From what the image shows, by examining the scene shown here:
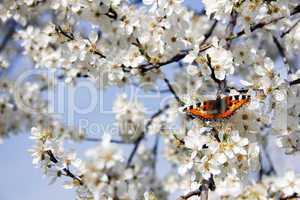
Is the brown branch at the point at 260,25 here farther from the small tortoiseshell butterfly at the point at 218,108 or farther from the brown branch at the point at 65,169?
the brown branch at the point at 65,169

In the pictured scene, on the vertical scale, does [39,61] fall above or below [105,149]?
above

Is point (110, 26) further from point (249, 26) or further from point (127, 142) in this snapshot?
point (127, 142)

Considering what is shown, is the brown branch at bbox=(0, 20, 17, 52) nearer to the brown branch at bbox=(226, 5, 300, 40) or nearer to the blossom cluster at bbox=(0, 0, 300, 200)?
the blossom cluster at bbox=(0, 0, 300, 200)

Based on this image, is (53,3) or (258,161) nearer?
(258,161)

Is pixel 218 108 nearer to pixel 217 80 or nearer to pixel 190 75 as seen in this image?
pixel 217 80

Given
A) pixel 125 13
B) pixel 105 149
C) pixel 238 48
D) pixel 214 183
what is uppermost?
pixel 125 13

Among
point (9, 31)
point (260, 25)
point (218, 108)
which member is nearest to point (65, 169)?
point (218, 108)

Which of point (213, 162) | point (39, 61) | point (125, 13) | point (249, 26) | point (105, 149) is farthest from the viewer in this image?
point (39, 61)

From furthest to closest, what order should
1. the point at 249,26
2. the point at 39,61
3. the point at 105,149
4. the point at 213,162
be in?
the point at 39,61 < the point at 249,26 < the point at 213,162 < the point at 105,149

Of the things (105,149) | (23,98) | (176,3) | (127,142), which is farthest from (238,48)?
(23,98)
